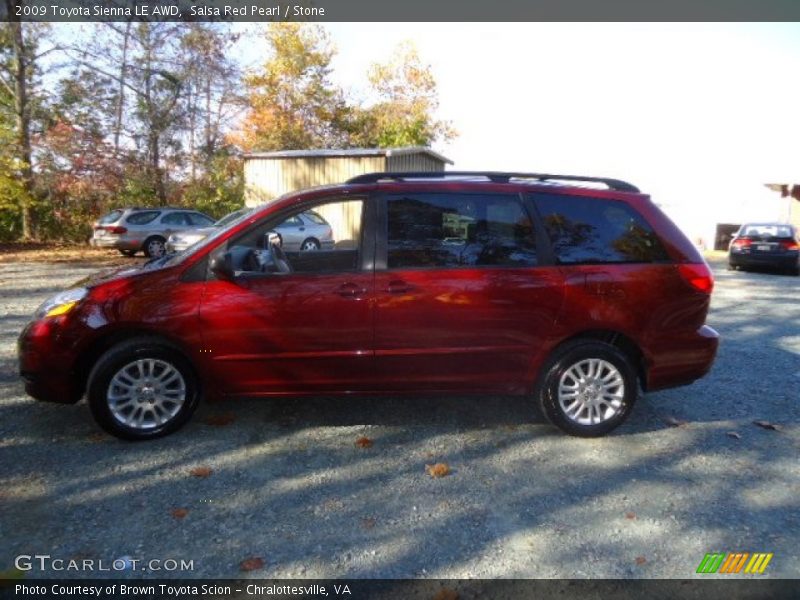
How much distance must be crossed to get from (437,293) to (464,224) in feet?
1.81

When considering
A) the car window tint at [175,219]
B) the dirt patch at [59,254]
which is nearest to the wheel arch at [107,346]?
the dirt patch at [59,254]

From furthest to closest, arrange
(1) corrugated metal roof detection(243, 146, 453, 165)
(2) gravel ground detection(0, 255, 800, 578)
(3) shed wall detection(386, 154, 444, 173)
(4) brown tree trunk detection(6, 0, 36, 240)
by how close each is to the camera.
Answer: (4) brown tree trunk detection(6, 0, 36, 240)
(3) shed wall detection(386, 154, 444, 173)
(1) corrugated metal roof detection(243, 146, 453, 165)
(2) gravel ground detection(0, 255, 800, 578)

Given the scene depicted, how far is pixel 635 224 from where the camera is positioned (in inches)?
166

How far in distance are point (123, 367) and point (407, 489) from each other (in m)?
2.08

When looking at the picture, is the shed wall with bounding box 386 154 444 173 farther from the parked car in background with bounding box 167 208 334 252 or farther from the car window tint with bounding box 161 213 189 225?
the car window tint with bounding box 161 213 189 225

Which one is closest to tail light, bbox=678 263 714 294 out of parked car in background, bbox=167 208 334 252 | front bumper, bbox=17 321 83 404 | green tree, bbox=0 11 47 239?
front bumper, bbox=17 321 83 404

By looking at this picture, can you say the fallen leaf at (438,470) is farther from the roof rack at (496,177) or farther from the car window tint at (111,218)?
the car window tint at (111,218)

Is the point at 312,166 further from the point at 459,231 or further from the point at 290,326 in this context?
the point at 290,326

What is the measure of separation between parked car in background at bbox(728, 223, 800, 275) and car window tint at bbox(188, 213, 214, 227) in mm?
15140

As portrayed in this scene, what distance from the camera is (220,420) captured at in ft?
14.3

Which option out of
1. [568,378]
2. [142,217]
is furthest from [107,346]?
[142,217]

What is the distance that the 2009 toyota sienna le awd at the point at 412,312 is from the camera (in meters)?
3.86

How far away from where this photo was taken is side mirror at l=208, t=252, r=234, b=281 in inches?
149

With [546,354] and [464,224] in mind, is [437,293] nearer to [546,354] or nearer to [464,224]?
[464,224]
